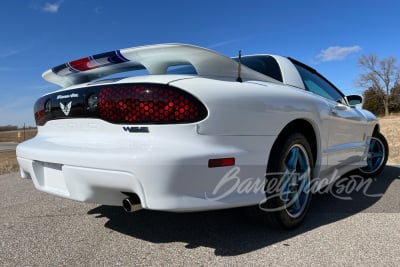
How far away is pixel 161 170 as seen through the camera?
182 centimetres

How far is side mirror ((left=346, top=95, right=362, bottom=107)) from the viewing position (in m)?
4.02

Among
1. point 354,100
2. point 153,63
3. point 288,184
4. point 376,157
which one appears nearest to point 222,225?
point 288,184

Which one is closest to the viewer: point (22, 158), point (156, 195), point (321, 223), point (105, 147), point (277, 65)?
point (156, 195)

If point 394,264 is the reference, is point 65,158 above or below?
above

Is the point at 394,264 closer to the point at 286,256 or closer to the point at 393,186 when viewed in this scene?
the point at 286,256

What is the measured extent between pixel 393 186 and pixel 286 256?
8.67 ft

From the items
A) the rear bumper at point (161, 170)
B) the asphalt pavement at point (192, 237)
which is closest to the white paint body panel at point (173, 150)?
the rear bumper at point (161, 170)

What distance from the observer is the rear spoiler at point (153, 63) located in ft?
7.11

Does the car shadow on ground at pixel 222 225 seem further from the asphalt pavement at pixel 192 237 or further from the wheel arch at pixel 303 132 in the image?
the wheel arch at pixel 303 132

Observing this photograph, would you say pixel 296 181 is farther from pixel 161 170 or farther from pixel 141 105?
pixel 141 105

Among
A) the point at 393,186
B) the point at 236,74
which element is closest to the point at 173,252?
the point at 236,74

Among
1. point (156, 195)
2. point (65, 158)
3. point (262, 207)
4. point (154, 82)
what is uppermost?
point (154, 82)

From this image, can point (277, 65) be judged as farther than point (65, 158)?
Yes

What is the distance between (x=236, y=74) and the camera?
2.36m
